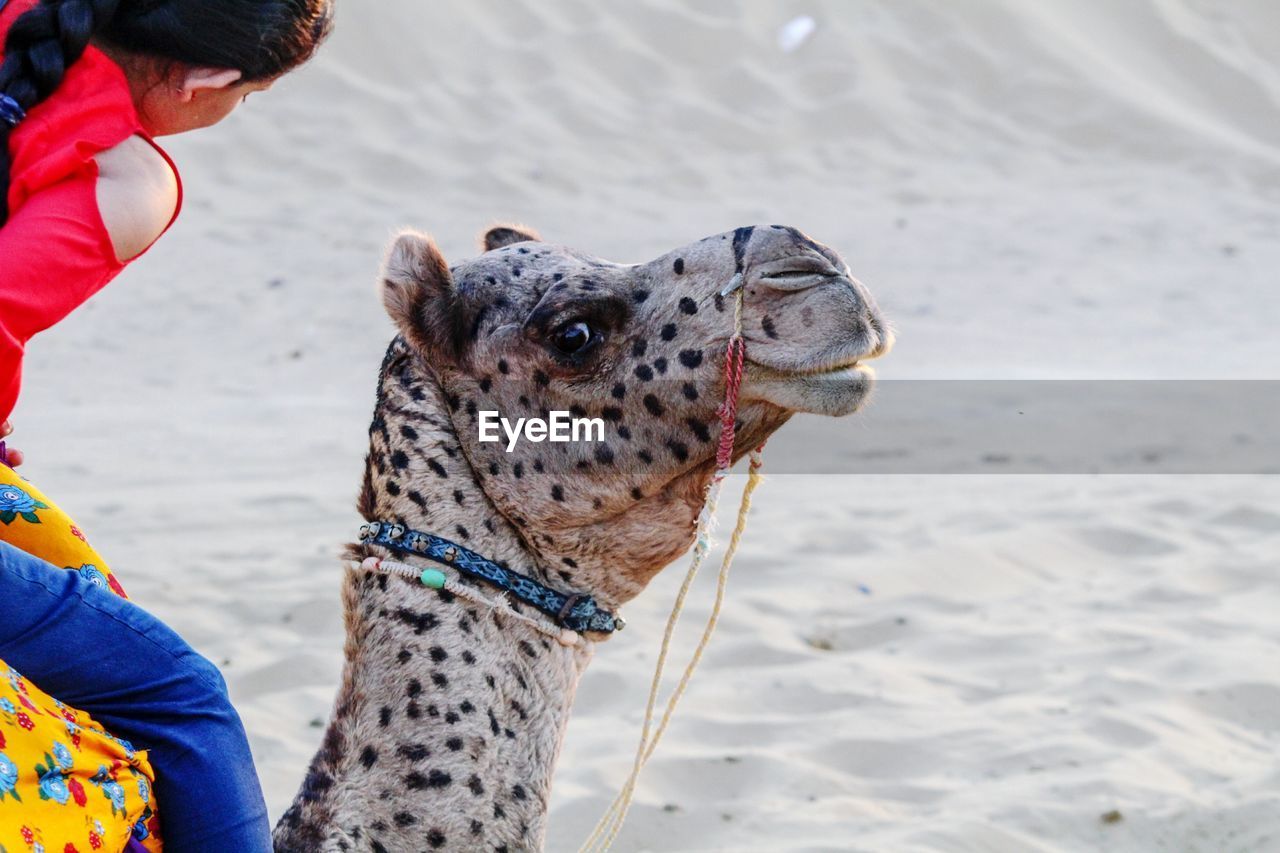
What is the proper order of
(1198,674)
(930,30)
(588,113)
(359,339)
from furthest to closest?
(930,30)
(588,113)
(359,339)
(1198,674)

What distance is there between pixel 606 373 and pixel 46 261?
33.0 inches

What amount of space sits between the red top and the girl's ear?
0.27 ft

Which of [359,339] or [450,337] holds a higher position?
[450,337]

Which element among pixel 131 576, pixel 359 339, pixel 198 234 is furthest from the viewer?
pixel 198 234

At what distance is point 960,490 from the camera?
24.6 ft

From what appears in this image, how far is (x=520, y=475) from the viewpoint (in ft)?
8.74

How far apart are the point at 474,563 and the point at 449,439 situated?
20cm

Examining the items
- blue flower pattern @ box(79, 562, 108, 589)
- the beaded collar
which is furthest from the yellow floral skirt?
the beaded collar

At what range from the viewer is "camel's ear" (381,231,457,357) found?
8.73ft

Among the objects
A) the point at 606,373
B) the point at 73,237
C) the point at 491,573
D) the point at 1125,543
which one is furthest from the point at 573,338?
the point at 1125,543

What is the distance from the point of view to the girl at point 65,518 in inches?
85.2

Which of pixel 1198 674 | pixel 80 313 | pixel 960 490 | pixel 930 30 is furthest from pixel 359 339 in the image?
pixel 930 30

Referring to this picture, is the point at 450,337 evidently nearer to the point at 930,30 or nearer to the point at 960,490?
the point at 960,490

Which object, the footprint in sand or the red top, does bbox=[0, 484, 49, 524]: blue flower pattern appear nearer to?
the red top
